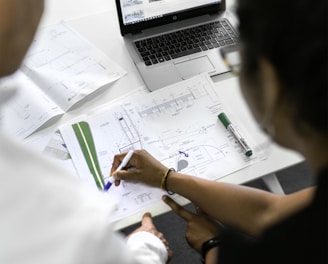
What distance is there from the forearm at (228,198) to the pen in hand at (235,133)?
0.32 feet

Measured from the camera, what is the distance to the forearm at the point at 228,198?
968mm

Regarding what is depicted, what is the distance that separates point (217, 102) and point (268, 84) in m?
0.56

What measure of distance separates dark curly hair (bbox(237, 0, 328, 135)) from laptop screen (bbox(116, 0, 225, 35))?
2.37ft

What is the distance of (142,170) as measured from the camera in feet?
3.27

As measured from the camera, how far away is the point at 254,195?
3.20ft

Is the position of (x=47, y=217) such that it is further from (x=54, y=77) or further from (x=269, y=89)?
(x=54, y=77)

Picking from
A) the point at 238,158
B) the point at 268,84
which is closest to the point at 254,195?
the point at 238,158

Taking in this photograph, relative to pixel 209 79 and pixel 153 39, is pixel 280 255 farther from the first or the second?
pixel 153 39

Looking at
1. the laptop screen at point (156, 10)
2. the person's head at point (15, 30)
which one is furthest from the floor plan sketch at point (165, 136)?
the person's head at point (15, 30)

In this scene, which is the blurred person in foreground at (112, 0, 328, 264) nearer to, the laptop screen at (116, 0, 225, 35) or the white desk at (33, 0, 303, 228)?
the white desk at (33, 0, 303, 228)

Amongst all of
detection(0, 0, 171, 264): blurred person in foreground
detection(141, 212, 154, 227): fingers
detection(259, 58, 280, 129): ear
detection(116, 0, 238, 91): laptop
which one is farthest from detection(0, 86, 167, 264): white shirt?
detection(116, 0, 238, 91): laptop

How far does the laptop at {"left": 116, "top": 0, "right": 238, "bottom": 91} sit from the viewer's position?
4.01 ft

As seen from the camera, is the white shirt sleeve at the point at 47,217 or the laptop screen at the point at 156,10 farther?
the laptop screen at the point at 156,10

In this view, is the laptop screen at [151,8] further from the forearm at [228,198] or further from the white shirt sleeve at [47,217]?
the white shirt sleeve at [47,217]
